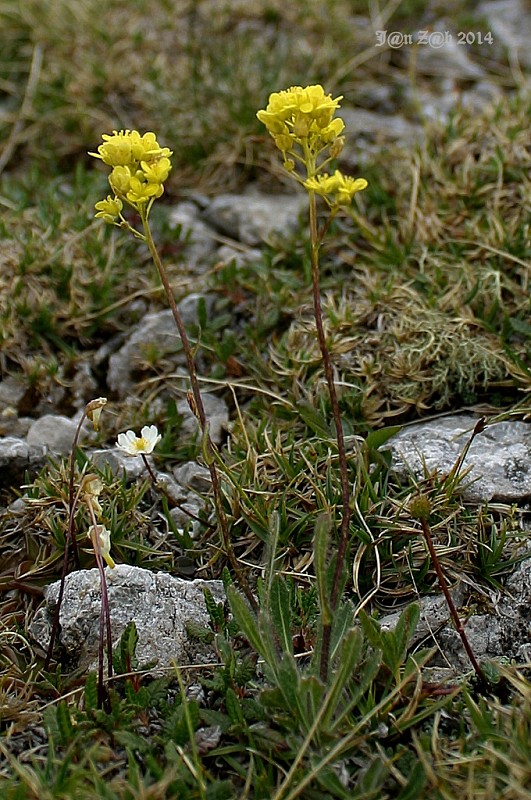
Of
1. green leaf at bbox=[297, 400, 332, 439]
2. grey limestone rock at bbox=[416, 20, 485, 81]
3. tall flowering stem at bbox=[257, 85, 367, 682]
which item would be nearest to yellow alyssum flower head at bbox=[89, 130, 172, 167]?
tall flowering stem at bbox=[257, 85, 367, 682]

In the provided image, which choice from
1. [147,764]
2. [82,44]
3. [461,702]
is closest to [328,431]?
[461,702]

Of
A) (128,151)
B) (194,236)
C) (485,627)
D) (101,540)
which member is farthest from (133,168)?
(194,236)

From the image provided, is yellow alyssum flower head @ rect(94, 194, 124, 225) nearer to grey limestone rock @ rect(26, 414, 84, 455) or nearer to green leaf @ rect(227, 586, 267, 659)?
green leaf @ rect(227, 586, 267, 659)

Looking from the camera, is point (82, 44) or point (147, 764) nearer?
point (147, 764)

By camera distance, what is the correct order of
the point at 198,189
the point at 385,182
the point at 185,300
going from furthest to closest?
the point at 198,189, the point at 385,182, the point at 185,300

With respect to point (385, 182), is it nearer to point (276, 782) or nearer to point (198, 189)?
point (198, 189)
